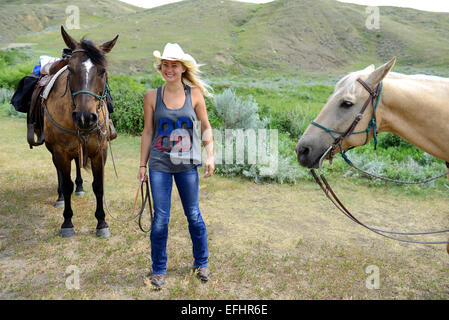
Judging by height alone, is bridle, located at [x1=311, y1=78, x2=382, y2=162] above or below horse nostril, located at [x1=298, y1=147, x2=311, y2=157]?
above

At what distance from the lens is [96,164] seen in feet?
14.5

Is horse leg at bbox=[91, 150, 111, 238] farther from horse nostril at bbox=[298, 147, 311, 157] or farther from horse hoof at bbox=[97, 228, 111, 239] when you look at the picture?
horse nostril at bbox=[298, 147, 311, 157]

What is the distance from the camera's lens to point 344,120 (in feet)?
8.48

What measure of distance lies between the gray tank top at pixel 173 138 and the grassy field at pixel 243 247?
4.23 feet

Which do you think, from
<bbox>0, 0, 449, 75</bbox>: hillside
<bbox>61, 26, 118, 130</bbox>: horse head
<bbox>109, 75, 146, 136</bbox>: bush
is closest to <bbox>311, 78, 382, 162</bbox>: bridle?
<bbox>61, 26, 118, 130</bbox>: horse head

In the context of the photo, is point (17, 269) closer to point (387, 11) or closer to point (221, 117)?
point (221, 117)

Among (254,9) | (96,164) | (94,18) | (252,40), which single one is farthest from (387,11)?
(96,164)

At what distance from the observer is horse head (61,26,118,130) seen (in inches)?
138

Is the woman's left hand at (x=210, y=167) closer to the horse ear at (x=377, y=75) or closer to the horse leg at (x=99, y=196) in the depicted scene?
the horse ear at (x=377, y=75)

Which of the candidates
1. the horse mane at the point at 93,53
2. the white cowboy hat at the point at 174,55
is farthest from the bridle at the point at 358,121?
the horse mane at the point at 93,53

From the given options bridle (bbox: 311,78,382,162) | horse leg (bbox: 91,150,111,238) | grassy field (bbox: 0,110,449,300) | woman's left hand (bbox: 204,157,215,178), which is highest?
bridle (bbox: 311,78,382,162)

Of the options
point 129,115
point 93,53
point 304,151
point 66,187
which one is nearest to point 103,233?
point 66,187

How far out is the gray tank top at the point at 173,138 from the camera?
2.96 m
